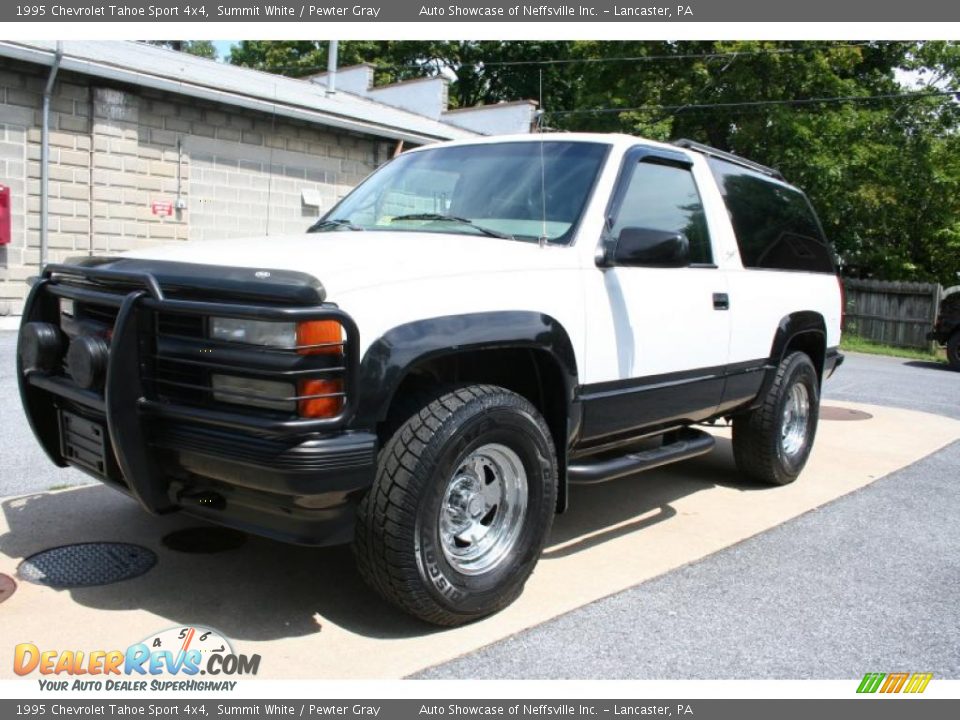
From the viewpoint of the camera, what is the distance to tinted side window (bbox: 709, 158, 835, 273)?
17.1 feet

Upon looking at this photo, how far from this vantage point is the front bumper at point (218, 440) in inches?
111

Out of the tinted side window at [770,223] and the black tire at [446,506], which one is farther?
the tinted side window at [770,223]

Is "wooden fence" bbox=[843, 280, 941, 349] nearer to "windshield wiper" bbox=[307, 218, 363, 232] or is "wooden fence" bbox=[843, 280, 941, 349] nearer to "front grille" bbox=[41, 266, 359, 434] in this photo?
"windshield wiper" bbox=[307, 218, 363, 232]

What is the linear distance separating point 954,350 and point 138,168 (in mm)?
14409

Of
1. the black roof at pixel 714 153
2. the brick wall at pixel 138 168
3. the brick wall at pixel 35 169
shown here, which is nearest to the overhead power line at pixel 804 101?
the brick wall at pixel 138 168

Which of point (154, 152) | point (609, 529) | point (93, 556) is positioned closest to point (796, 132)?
point (154, 152)

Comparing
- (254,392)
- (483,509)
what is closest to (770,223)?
(483,509)

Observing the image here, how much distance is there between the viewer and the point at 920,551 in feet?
15.3

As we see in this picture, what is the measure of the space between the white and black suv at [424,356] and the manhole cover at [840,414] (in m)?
4.53

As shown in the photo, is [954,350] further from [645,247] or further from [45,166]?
[45,166]

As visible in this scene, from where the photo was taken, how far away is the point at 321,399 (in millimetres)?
2842

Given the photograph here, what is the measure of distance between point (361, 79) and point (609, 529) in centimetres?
2175

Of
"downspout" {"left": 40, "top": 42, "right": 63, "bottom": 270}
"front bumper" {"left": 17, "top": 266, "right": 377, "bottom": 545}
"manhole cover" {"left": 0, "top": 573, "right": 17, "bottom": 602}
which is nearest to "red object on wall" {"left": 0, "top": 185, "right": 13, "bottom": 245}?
"downspout" {"left": 40, "top": 42, "right": 63, "bottom": 270}

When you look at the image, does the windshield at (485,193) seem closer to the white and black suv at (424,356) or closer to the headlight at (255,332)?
the white and black suv at (424,356)
